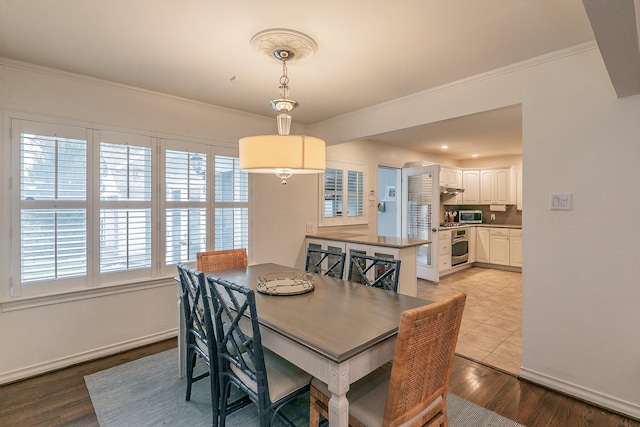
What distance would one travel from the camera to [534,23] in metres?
1.83

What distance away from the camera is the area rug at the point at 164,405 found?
1911 mm

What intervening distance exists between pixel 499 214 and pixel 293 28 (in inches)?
258

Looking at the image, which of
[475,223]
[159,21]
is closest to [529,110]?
[159,21]

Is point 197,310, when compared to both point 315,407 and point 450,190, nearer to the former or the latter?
point 315,407

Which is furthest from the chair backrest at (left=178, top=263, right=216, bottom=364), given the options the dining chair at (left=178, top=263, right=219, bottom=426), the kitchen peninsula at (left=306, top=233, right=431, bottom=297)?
the kitchen peninsula at (left=306, top=233, right=431, bottom=297)

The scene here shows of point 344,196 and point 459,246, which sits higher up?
point 344,196

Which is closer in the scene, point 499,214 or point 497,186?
point 497,186

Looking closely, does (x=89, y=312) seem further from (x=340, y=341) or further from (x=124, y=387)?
(x=340, y=341)

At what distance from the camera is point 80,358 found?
8.64ft

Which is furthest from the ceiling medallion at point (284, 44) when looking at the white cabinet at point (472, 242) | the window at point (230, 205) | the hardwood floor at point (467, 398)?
the white cabinet at point (472, 242)

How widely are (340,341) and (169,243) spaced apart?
2436mm

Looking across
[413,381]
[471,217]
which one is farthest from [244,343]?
[471,217]

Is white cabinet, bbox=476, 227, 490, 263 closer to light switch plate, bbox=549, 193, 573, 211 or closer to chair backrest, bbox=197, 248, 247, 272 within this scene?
light switch plate, bbox=549, 193, 573, 211

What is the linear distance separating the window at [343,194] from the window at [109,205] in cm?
142
